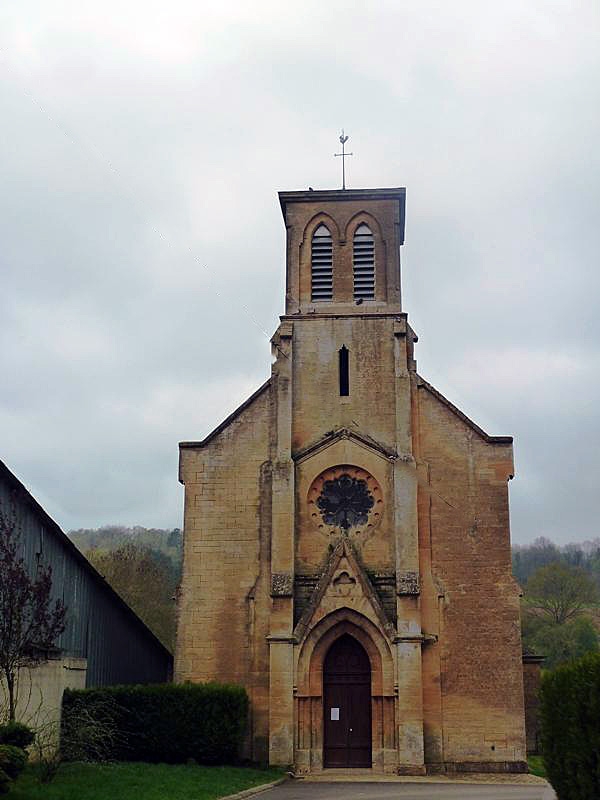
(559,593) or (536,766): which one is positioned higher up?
(559,593)

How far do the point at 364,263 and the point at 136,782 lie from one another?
18597 millimetres

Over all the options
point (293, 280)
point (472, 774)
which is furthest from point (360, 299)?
point (472, 774)

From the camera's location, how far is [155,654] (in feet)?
125

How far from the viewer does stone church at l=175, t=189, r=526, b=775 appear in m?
27.5

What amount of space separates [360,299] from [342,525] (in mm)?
7698

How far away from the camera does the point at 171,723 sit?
2578 centimetres

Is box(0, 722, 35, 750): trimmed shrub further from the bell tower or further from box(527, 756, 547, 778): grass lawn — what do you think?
the bell tower

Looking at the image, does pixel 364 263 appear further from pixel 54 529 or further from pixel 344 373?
pixel 54 529

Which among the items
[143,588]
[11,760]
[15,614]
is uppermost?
[143,588]

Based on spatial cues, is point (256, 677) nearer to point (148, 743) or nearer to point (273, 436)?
point (148, 743)

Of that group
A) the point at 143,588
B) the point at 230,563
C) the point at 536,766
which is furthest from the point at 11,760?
the point at 143,588

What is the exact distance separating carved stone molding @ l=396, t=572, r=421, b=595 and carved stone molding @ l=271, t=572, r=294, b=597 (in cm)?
314

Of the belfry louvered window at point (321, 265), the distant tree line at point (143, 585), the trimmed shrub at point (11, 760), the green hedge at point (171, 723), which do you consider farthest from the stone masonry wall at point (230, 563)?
the distant tree line at point (143, 585)

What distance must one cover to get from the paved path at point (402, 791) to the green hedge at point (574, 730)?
500 cm
